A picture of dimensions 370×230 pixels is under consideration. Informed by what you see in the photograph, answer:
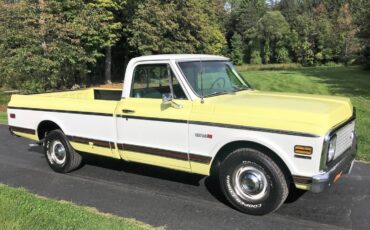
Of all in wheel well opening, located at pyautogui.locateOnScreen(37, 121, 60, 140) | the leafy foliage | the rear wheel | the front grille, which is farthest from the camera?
the leafy foliage

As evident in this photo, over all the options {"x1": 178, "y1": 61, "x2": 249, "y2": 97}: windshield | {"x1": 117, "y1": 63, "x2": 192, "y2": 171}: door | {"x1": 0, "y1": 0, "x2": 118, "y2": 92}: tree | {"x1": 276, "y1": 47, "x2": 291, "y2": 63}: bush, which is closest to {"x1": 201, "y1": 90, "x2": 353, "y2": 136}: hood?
{"x1": 178, "y1": 61, "x2": 249, "y2": 97}: windshield

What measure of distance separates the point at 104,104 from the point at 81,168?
1.77m

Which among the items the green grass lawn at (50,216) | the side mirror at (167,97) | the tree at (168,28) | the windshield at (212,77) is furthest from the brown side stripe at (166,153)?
the tree at (168,28)

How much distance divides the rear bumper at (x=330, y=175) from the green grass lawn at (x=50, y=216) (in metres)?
1.99

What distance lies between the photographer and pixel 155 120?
618cm

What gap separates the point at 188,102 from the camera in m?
5.96

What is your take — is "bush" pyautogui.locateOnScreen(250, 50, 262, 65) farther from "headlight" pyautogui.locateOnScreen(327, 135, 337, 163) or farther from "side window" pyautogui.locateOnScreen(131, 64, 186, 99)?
"headlight" pyautogui.locateOnScreen(327, 135, 337, 163)

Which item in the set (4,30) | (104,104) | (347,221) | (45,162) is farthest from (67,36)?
(347,221)

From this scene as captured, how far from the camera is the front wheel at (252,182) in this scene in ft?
17.3

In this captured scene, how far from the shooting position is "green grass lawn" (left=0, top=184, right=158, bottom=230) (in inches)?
202

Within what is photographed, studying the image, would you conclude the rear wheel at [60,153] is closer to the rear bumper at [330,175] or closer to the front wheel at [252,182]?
the front wheel at [252,182]

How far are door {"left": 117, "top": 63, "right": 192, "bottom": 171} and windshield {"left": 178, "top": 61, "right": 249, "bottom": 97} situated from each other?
23 centimetres

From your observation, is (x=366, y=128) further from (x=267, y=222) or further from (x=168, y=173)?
(x=267, y=222)

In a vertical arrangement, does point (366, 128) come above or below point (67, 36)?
below
